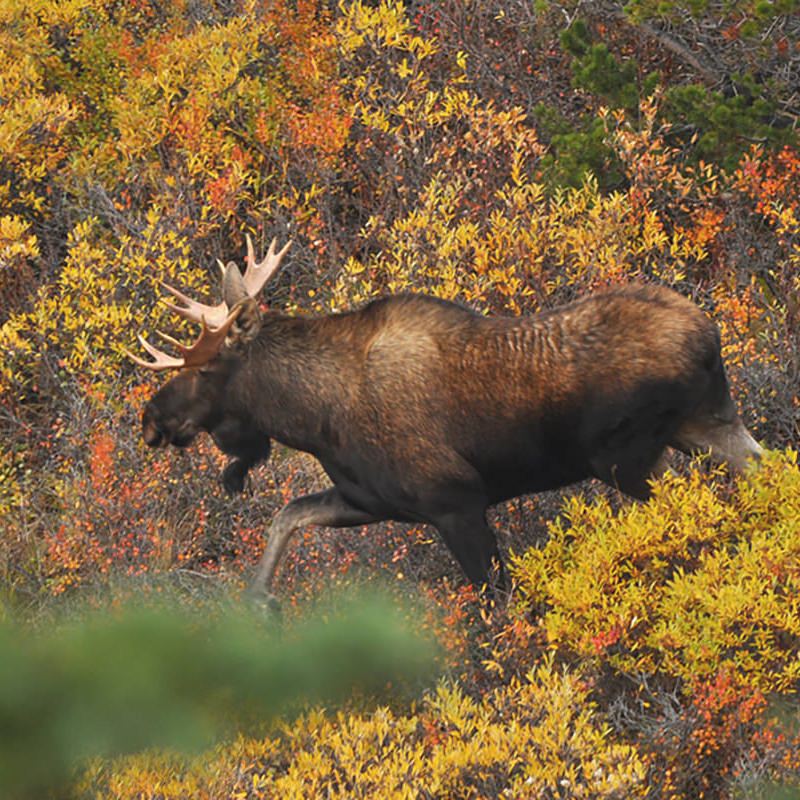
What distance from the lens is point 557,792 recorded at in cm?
526

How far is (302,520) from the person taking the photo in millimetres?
7027

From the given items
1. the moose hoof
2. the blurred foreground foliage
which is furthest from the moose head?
the blurred foreground foliage

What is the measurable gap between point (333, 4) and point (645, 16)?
3.54 meters

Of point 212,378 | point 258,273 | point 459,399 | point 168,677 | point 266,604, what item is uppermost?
point 258,273

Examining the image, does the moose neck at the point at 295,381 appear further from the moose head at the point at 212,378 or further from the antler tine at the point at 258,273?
the antler tine at the point at 258,273

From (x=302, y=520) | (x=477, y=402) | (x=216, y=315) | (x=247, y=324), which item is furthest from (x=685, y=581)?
(x=216, y=315)

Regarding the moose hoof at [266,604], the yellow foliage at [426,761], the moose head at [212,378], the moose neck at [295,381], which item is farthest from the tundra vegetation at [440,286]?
the moose neck at [295,381]

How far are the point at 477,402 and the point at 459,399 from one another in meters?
0.07

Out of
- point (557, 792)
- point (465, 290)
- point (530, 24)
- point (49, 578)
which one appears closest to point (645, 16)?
point (530, 24)

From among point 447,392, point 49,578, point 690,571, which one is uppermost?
point 447,392

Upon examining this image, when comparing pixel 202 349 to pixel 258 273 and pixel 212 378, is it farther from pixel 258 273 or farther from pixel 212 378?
pixel 258 273

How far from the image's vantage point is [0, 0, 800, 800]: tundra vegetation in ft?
18.5

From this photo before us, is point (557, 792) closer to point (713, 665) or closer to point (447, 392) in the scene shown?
point (713, 665)

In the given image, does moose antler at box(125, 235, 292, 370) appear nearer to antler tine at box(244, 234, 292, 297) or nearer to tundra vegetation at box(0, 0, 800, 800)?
antler tine at box(244, 234, 292, 297)
